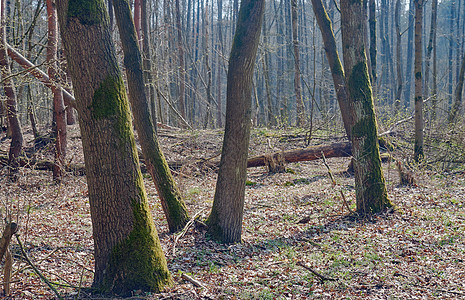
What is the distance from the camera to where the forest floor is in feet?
14.9

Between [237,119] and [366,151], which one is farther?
[366,151]

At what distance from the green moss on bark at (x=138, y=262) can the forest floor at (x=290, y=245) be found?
0.17 metres

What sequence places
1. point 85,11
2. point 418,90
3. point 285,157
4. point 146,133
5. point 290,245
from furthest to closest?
point 285,157 → point 418,90 → point 146,133 → point 290,245 → point 85,11

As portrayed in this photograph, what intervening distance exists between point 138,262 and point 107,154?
4.13 ft

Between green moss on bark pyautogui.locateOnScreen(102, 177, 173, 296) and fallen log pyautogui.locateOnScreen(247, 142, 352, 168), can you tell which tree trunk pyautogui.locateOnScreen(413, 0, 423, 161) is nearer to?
fallen log pyautogui.locateOnScreen(247, 142, 352, 168)

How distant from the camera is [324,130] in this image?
49.2 feet

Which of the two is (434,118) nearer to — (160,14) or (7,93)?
(7,93)

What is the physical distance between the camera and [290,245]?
6391 mm

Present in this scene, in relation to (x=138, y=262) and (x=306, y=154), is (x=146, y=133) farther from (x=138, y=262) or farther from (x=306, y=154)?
(x=306, y=154)

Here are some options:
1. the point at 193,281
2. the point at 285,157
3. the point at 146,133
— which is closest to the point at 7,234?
the point at 193,281

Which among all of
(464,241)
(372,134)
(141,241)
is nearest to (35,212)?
(141,241)

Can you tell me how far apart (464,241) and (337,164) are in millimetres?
7501

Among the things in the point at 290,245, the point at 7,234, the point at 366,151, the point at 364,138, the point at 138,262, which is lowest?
the point at 290,245

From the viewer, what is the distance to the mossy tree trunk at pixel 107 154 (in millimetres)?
3768
